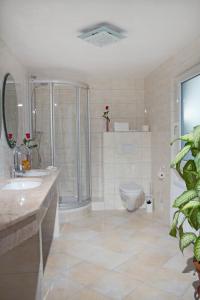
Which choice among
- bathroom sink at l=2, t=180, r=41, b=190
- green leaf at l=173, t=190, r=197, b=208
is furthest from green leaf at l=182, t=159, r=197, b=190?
bathroom sink at l=2, t=180, r=41, b=190

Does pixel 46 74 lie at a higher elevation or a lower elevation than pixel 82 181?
higher

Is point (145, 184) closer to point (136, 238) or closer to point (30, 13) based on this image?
point (136, 238)

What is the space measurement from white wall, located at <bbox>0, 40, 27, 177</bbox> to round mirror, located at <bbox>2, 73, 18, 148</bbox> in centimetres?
9

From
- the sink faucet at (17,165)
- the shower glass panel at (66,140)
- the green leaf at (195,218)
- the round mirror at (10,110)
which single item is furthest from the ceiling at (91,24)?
the green leaf at (195,218)

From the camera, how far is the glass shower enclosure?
4.05 meters

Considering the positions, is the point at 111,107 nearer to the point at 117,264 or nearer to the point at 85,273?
the point at 117,264

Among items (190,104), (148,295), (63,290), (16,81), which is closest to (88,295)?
(63,290)

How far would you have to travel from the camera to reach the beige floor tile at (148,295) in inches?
81.0

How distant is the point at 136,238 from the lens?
3.27m

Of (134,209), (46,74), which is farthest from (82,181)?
(46,74)

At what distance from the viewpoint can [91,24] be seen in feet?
8.05

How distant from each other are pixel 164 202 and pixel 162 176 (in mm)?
389

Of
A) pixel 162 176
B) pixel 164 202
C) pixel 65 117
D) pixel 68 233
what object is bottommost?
pixel 68 233

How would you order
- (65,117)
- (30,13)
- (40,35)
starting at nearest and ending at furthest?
1. (30,13)
2. (40,35)
3. (65,117)
